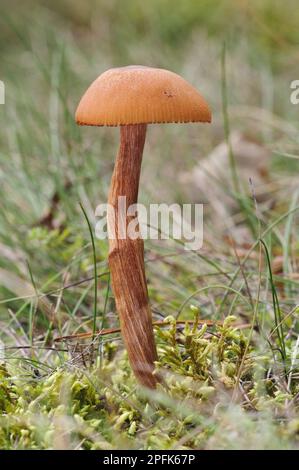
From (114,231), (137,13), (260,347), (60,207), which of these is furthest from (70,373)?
(137,13)

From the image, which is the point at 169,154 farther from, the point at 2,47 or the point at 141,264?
the point at 2,47

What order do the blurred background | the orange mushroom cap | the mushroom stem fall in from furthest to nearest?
the blurred background < the mushroom stem < the orange mushroom cap

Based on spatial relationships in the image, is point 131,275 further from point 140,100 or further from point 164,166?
point 164,166

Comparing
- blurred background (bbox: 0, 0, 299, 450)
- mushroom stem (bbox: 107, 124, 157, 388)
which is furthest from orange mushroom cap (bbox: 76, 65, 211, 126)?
blurred background (bbox: 0, 0, 299, 450)

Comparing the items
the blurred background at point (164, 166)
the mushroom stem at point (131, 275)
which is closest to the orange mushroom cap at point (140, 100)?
the mushroom stem at point (131, 275)

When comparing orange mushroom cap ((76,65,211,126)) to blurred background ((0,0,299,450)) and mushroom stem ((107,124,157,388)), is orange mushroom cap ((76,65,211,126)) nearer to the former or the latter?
mushroom stem ((107,124,157,388))

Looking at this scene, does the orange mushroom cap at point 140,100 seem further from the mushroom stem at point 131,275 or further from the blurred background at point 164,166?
the blurred background at point 164,166
